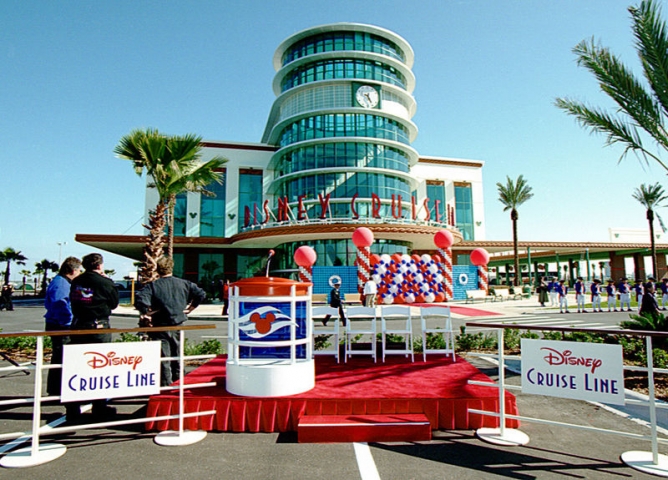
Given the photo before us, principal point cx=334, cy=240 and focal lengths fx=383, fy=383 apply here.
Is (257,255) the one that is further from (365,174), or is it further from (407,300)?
(407,300)

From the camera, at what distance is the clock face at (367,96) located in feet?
107

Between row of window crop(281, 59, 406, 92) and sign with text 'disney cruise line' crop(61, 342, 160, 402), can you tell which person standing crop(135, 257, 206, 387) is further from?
row of window crop(281, 59, 406, 92)

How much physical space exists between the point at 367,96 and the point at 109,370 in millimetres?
32316

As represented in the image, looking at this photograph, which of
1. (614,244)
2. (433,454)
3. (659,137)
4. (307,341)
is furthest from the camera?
(614,244)

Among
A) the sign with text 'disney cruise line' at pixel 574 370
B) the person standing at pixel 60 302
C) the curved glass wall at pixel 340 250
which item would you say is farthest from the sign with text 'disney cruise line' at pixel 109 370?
the curved glass wall at pixel 340 250

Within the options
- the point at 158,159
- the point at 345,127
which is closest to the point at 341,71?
the point at 345,127

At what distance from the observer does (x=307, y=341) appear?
5.26 m

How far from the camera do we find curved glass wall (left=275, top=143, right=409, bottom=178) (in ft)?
104

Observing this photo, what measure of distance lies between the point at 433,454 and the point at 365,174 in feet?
94.2

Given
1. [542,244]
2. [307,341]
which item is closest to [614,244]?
[542,244]

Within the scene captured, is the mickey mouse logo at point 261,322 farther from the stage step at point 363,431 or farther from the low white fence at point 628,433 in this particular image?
the low white fence at point 628,433

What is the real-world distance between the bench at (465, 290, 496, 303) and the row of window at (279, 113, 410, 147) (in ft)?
47.8

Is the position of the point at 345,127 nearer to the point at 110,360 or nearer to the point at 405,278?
the point at 405,278

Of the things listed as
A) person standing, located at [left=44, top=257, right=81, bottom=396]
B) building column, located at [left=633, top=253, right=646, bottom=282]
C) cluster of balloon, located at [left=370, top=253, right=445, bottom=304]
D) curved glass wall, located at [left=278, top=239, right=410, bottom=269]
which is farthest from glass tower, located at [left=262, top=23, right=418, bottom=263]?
building column, located at [left=633, top=253, right=646, bottom=282]
